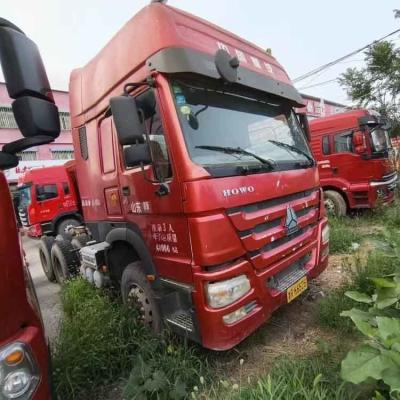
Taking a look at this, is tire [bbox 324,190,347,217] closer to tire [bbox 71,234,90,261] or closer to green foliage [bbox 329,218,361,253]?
green foliage [bbox 329,218,361,253]

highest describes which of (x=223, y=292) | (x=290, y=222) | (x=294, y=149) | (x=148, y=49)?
(x=148, y=49)

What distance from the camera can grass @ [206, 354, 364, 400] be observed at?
1.75 metres

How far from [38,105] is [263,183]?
162 centimetres

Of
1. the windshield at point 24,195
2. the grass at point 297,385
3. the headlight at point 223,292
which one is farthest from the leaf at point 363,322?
the windshield at point 24,195

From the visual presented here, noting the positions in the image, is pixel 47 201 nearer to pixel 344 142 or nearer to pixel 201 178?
pixel 344 142

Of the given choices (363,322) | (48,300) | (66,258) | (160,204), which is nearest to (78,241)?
(66,258)

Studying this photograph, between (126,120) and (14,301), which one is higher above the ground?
Result: (126,120)

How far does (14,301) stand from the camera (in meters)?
1.30

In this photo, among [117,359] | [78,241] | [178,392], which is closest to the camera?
[178,392]

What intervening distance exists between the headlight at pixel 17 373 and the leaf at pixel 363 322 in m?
1.49

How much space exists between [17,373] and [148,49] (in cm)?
213

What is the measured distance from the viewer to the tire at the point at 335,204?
7.35 metres

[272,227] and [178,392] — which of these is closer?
[178,392]

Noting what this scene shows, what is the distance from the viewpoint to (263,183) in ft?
8.14
